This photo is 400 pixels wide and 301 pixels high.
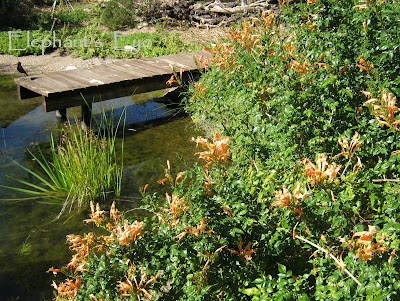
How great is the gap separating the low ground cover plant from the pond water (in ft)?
1.32

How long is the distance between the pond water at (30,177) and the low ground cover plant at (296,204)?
1.32 feet

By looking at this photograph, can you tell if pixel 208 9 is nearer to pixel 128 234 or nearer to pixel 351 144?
pixel 351 144

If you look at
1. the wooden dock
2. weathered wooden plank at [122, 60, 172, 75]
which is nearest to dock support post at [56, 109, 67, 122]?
the wooden dock

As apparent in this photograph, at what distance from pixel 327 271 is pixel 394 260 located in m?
0.38

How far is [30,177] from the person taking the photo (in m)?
5.05

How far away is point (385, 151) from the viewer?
2.09m

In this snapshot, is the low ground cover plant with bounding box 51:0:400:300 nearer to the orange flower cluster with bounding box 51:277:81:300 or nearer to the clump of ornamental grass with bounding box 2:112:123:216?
the orange flower cluster with bounding box 51:277:81:300

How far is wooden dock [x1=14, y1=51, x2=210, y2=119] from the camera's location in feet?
A: 19.0

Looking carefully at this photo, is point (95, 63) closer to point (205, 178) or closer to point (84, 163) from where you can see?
point (84, 163)

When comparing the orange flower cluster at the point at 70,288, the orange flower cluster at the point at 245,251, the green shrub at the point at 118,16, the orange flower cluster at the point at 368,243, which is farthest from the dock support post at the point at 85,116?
the green shrub at the point at 118,16

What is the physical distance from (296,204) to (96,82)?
185 inches

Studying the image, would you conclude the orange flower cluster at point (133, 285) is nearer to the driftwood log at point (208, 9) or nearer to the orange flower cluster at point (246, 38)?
the orange flower cluster at point (246, 38)

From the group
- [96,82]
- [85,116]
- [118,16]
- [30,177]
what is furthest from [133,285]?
[118,16]

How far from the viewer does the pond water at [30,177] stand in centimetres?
367
